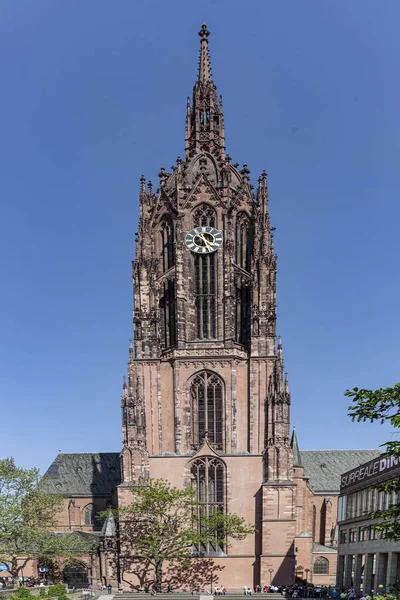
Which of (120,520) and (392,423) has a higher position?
(392,423)

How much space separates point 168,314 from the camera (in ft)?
216

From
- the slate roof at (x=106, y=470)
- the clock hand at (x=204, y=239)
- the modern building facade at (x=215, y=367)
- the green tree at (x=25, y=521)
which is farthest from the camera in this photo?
the slate roof at (x=106, y=470)

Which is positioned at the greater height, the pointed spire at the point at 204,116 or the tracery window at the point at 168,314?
the pointed spire at the point at 204,116

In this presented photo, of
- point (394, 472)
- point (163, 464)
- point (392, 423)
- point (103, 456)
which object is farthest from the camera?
point (103, 456)

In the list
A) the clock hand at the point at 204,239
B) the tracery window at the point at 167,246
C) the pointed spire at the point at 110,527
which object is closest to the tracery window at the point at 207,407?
the pointed spire at the point at 110,527

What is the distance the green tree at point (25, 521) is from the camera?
5259 cm

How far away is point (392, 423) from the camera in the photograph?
13.3 m

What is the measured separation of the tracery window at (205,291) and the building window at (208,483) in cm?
1227

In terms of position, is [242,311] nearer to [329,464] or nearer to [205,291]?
[205,291]

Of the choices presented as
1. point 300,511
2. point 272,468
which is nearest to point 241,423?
point 272,468

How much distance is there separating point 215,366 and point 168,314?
771cm

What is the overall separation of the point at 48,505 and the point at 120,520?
6.71m

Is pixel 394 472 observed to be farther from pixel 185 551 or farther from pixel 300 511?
pixel 300 511

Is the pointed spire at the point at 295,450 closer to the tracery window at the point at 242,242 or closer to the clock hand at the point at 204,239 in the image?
the tracery window at the point at 242,242
